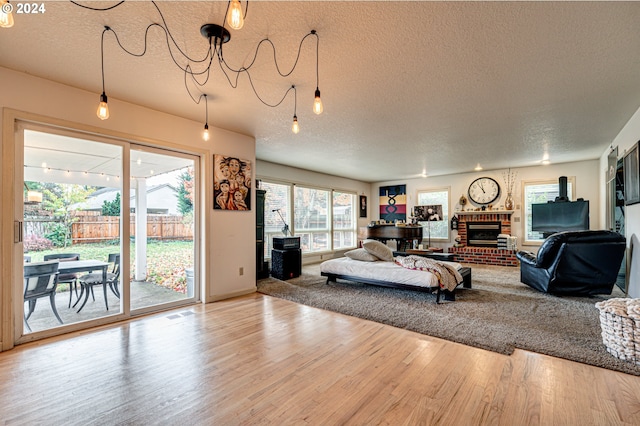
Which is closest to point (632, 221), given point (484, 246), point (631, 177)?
point (631, 177)

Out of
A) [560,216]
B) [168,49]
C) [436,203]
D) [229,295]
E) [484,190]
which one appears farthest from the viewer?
[436,203]

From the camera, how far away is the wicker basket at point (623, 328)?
2.21m

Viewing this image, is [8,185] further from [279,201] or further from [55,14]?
[279,201]

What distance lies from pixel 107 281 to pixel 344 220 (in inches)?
254

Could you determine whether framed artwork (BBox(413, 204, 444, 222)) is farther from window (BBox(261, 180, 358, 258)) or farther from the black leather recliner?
the black leather recliner

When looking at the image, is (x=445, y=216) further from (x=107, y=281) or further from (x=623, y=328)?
(x=107, y=281)

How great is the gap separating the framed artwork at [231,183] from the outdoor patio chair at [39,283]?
1813 millimetres

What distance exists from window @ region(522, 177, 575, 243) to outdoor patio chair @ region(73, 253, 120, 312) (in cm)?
835

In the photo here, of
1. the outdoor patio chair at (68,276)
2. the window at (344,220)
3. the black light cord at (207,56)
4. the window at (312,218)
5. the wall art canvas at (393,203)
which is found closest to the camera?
the black light cord at (207,56)

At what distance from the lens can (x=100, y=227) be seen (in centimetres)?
324

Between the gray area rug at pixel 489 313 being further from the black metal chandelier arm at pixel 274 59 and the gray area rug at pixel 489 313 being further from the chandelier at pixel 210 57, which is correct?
the black metal chandelier arm at pixel 274 59

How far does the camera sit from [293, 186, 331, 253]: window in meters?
7.32

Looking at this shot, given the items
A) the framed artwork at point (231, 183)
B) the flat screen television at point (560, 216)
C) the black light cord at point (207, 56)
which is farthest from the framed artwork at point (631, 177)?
the framed artwork at point (231, 183)

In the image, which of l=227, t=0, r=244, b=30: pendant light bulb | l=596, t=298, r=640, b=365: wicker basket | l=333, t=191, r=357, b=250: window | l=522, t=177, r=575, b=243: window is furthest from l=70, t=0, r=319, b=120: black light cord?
l=522, t=177, r=575, b=243: window
